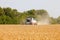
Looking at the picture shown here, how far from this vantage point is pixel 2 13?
38656mm

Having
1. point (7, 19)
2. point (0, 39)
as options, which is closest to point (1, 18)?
point (7, 19)

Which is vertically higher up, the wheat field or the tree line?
the tree line

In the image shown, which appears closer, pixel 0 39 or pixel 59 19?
pixel 0 39

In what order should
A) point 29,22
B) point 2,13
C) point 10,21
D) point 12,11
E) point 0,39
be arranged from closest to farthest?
point 0,39 < point 29,22 < point 10,21 < point 2,13 < point 12,11

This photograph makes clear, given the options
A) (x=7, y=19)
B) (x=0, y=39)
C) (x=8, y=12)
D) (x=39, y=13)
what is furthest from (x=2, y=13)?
(x=0, y=39)

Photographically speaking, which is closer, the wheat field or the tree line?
the wheat field

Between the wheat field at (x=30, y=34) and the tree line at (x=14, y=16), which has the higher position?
the tree line at (x=14, y=16)

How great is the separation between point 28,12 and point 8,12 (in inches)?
198

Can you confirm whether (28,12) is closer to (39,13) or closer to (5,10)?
(39,13)

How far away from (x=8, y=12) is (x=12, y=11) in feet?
7.19

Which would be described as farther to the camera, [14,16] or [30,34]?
[14,16]

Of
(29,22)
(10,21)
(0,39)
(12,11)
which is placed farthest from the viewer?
(12,11)

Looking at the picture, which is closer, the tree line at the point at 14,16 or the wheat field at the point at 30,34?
the wheat field at the point at 30,34

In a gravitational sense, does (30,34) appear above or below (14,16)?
below
